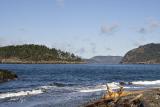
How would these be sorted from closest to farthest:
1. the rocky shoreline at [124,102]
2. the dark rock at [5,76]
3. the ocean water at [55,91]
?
1. the rocky shoreline at [124,102]
2. the ocean water at [55,91]
3. the dark rock at [5,76]

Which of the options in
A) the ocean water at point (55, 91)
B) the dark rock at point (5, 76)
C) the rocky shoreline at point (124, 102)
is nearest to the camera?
the rocky shoreline at point (124, 102)

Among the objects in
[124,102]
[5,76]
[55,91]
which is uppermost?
[5,76]

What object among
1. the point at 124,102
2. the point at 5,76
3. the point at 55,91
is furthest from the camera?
the point at 5,76

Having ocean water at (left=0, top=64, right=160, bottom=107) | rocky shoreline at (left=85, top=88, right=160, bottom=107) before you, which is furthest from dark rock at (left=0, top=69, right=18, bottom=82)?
rocky shoreline at (left=85, top=88, right=160, bottom=107)

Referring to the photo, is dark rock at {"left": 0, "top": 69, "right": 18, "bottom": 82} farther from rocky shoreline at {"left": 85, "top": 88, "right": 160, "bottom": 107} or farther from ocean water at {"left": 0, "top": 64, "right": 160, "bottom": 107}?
rocky shoreline at {"left": 85, "top": 88, "right": 160, "bottom": 107}

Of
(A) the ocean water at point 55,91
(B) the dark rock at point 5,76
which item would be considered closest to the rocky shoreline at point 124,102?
(A) the ocean water at point 55,91

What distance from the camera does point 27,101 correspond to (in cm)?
3822

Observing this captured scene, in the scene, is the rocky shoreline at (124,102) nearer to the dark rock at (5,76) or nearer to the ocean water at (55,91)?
the ocean water at (55,91)

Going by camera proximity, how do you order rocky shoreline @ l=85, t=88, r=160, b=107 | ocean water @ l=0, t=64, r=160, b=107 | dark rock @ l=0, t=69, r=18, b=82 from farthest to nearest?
dark rock @ l=0, t=69, r=18, b=82 → ocean water @ l=0, t=64, r=160, b=107 → rocky shoreline @ l=85, t=88, r=160, b=107

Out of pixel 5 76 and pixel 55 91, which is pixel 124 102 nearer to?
pixel 55 91

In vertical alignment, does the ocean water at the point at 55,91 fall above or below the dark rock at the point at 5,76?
below

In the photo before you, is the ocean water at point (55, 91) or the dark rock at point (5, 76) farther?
the dark rock at point (5, 76)

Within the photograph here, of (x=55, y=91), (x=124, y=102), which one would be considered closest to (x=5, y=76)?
(x=55, y=91)

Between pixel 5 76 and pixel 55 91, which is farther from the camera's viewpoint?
pixel 5 76
